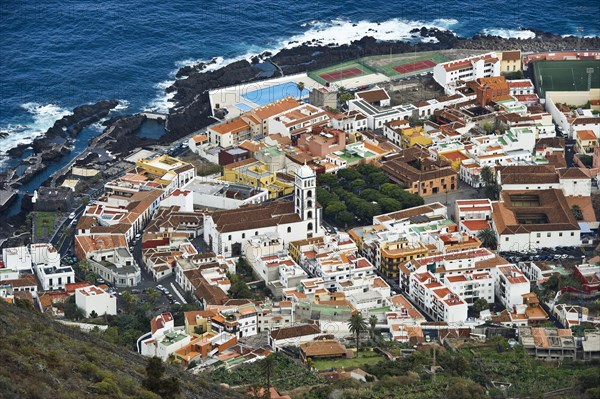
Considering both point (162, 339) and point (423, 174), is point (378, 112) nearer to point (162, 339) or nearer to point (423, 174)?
point (423, 174)

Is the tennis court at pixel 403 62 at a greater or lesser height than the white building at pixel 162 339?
greater

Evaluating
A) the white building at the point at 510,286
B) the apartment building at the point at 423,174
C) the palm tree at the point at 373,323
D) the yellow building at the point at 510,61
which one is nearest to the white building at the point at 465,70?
the yellow building at the point at 510,61

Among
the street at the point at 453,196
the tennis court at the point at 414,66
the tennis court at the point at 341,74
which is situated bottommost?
the street at the point at 453,196

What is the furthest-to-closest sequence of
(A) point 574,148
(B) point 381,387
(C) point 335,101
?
1. (C) point 335,101
2. (A) point 574,148
3. (B) point 381,387

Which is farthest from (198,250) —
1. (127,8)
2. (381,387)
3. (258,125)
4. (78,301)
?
(127,8)

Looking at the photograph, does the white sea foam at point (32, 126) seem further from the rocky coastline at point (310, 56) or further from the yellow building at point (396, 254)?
the yellow building at point (396, 254)

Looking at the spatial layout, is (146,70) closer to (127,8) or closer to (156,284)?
(127,8)

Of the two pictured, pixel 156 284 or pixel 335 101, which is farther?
pixel 335 101
